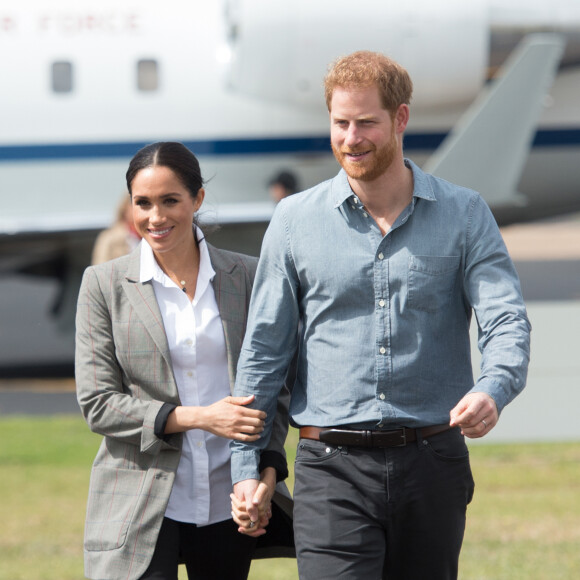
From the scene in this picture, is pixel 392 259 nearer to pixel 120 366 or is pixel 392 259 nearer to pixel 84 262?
pixel 120 366

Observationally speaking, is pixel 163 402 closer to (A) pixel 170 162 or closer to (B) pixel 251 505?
(B) pixel 251 505

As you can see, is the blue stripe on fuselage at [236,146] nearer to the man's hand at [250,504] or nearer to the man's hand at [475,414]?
the man's hand at [250,504]

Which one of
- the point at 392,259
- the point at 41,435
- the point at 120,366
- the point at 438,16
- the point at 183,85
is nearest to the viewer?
the point at 392,259

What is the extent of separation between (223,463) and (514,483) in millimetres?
3476

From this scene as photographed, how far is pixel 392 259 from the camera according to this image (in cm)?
260

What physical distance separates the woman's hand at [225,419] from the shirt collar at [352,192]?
523 millimetres

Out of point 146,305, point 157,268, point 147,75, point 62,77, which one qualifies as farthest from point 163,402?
point 62,77

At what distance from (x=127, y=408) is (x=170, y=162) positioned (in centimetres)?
62

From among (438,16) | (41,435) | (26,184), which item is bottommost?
(41,435)

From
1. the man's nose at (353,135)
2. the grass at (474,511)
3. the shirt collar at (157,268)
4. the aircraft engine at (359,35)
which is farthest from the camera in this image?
the aircraft engine at (359,35)

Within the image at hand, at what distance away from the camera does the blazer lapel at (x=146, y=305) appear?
109 inches

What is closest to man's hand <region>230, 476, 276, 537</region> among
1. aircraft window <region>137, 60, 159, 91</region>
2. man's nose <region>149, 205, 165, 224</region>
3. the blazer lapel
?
the blazer lapel


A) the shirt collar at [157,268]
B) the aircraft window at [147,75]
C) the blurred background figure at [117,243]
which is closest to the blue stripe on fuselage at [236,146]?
the aircraft window at [147,75]

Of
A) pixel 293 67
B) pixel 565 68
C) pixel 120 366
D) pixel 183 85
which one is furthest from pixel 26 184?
pixel 120 366
